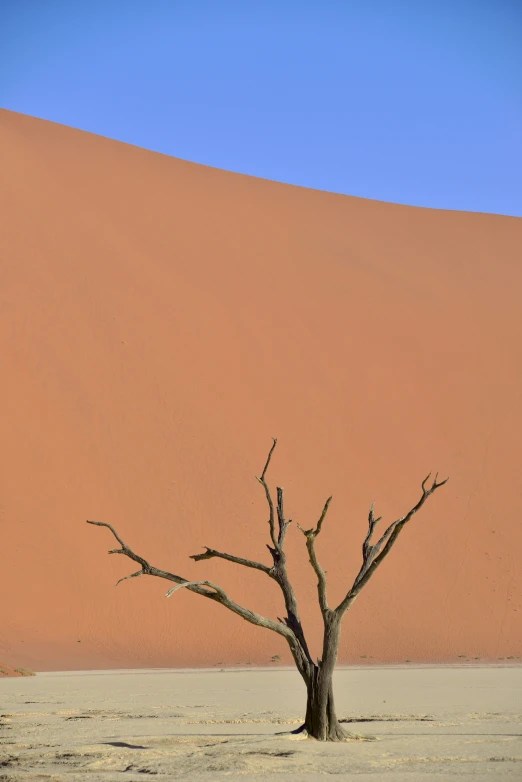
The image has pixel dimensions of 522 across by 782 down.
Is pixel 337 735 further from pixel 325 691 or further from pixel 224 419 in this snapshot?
pixel 224 419

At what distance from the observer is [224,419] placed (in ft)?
83.7

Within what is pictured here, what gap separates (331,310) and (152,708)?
19614 millimetres

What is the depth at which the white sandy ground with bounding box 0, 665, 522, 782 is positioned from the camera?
24.5 ft

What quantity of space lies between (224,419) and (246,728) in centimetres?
1552

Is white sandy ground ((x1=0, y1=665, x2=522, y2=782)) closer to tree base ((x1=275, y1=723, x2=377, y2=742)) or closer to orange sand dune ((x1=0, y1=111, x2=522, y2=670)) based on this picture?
tree base ((x1=275, y1=723, x2=377, y2=742))

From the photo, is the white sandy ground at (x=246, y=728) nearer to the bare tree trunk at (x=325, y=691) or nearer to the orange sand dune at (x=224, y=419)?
the bare tree trunk at (x=325, y=691)

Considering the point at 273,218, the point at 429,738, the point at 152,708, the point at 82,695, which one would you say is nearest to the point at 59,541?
the point at 82,695

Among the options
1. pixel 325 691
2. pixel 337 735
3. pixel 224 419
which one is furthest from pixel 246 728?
pixel 224 419

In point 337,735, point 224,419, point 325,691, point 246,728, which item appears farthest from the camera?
point 224,419

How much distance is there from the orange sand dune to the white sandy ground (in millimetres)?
3950

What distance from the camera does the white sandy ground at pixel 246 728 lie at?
24.5 ft

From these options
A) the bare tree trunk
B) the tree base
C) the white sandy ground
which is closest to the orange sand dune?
the white sandy ground

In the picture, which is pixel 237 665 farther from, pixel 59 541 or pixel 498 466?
pixel 498 466

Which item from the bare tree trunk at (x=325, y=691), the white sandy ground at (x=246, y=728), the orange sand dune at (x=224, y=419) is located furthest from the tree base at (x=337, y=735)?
the orange sand dune at (x=224, y=419)
